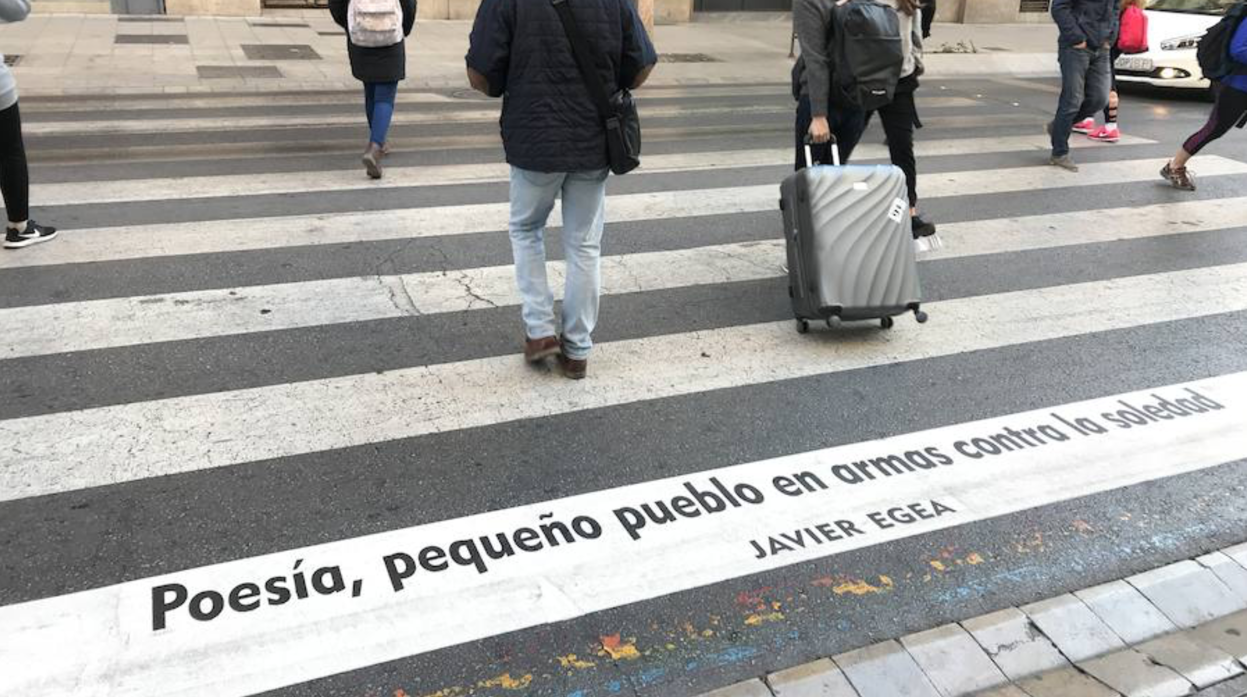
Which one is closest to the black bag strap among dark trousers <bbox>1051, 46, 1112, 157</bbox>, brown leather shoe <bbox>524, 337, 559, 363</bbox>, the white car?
brown leather shoe <bbox>524, 337, 559, 363</bbox>

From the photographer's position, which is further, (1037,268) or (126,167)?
(126,167)

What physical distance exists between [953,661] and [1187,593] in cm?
97

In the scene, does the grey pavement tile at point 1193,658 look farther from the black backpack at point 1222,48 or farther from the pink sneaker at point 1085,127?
the pink sneaker at point 1085,127

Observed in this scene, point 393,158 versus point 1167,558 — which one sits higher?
point 393,158

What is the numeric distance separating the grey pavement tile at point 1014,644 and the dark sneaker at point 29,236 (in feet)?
18.4

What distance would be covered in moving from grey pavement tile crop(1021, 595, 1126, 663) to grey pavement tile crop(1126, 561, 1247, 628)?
0.27m

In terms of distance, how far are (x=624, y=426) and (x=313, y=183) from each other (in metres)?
4.39

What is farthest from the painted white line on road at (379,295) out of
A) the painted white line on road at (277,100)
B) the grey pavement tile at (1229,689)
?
the painted white line on road at (277,100)

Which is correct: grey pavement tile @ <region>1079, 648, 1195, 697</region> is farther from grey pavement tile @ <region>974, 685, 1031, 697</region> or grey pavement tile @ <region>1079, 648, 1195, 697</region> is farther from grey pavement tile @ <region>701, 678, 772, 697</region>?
grey pavement tile @ <region>701, 678, 772, 697</region>

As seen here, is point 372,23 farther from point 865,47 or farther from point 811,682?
point 811,682

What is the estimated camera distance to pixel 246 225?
649 cm

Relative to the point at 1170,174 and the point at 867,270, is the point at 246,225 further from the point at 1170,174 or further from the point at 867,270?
the point at 1170,174

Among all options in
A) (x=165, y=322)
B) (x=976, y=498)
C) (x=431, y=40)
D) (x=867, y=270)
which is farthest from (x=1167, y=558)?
(x=431, y=40)

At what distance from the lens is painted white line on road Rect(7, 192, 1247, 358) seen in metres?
4.86
